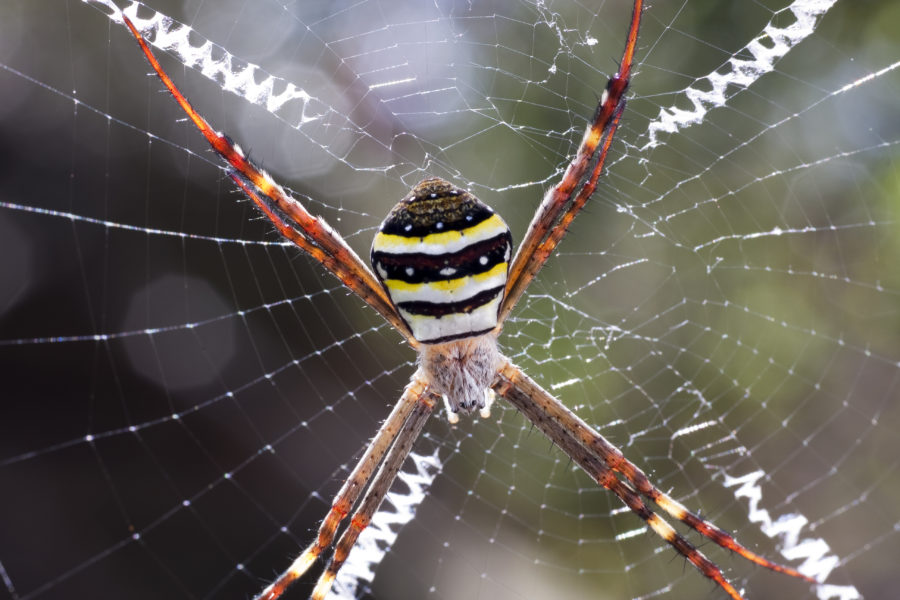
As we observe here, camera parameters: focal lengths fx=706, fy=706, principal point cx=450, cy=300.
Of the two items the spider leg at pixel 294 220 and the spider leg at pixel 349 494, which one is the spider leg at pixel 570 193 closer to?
the spider leg at pixel 294 220

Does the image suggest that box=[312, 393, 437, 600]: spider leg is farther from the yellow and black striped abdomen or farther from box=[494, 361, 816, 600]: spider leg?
the yellow and black striped abdomen

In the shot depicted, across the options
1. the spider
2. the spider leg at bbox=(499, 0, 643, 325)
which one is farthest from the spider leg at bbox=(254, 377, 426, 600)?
the spider leg at bbox=(499, 0, 643, 325)

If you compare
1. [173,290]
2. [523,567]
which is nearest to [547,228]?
[523,567]

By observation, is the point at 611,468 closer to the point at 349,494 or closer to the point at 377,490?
the point at 377,490

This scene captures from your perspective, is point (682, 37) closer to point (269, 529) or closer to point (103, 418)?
point (269, 529)

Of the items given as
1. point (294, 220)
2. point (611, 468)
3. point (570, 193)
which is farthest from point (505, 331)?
point (294, 220)
